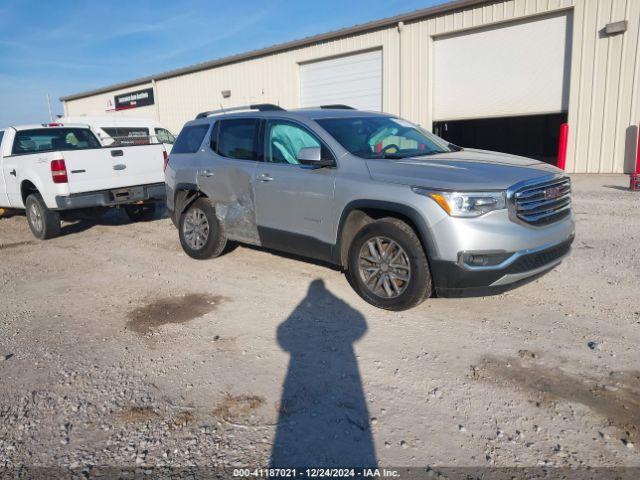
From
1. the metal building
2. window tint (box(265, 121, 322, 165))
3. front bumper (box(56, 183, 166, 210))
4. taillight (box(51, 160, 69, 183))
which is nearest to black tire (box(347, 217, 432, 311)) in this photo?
window tint (box(265, 121, 322, 165))

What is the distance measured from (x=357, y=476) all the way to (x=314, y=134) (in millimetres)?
3380

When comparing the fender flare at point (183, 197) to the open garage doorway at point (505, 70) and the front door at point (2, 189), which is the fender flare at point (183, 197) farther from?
the open garage doorway at point (505, 70)

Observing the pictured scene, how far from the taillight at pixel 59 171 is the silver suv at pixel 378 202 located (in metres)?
2.37

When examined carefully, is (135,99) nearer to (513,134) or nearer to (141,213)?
(141,213)

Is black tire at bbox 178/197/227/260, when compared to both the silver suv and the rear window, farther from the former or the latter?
the rear window

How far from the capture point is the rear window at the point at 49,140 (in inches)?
340

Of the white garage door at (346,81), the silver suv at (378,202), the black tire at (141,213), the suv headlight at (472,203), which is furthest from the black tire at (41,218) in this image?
the white garage door at (346,81)

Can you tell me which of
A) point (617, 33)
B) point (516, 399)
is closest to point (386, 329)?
point (516, 399)

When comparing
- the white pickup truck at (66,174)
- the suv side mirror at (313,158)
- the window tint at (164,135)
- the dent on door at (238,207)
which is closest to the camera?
the suv side mirror at (313,158)

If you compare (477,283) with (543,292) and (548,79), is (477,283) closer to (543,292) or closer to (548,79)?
(543,292)

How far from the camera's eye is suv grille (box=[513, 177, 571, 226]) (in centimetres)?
394

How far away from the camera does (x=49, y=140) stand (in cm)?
885

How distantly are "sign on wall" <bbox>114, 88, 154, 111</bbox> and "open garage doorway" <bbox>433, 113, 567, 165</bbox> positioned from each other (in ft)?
51.3

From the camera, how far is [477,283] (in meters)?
3.89
